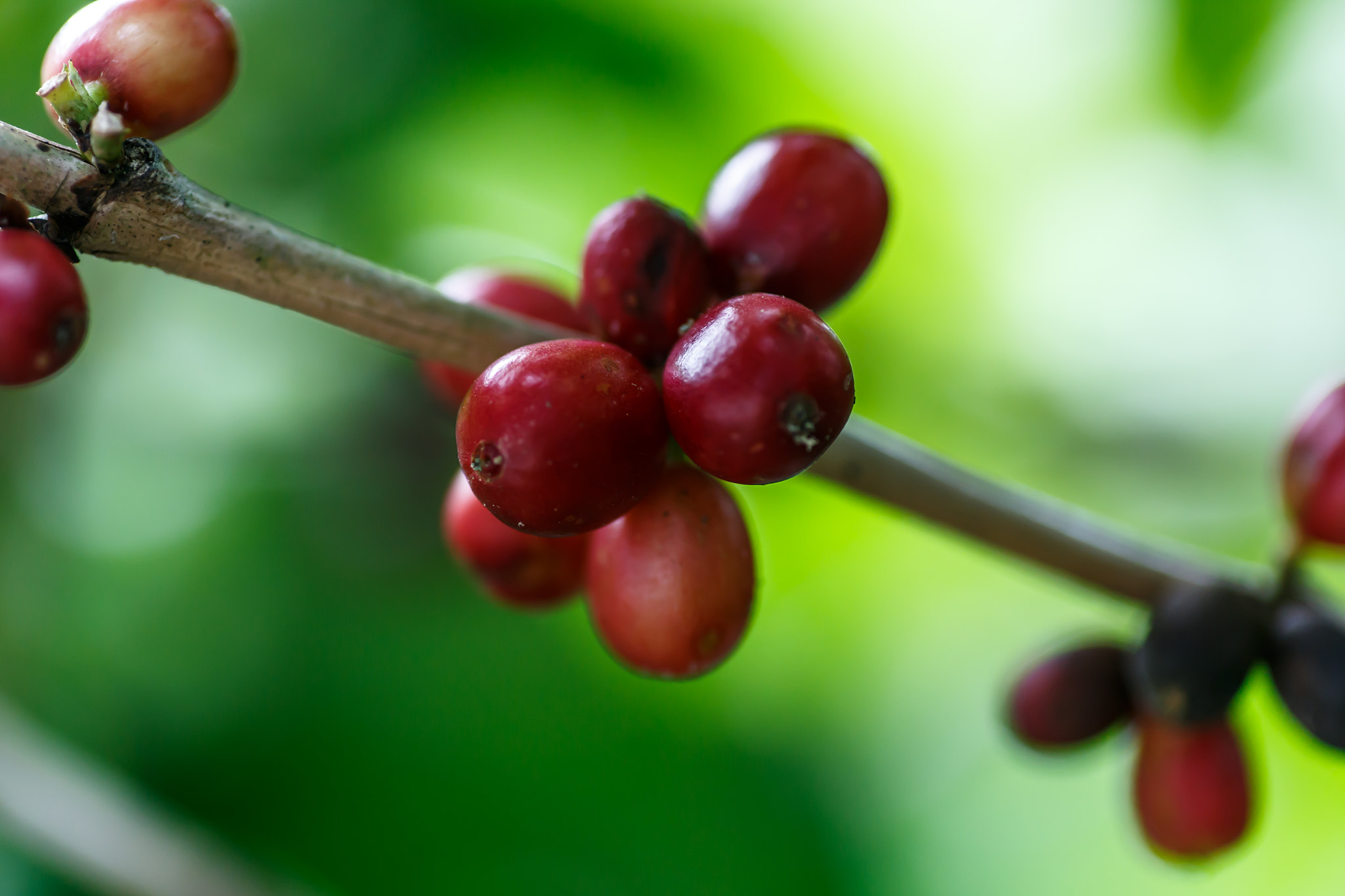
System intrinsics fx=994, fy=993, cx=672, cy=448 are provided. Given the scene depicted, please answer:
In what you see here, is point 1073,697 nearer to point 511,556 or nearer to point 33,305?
point 511,556

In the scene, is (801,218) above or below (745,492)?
above

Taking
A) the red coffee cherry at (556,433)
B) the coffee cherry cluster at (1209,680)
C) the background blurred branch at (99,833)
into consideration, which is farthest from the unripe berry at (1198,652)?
the background blurred branch at (99,833)

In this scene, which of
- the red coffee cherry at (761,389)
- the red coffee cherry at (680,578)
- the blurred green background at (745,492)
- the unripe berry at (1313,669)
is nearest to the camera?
the red coffee cherry at (761,389)

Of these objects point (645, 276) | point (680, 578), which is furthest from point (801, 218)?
point (680, 578)

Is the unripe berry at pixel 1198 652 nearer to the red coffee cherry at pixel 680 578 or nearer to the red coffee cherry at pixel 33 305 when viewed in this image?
the red coffee cherry at pixel 680 578

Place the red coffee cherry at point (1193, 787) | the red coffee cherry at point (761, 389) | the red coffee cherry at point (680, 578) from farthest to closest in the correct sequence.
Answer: the red coffee cherry at point (1193, 787)
the red coffee cherry at point (680, 578)
the red coffee cherry at point (761, 389)

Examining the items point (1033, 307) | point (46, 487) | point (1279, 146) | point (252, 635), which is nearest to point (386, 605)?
point (252, 635)

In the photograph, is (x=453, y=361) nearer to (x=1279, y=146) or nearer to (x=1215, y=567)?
(x=1215, y=567)
